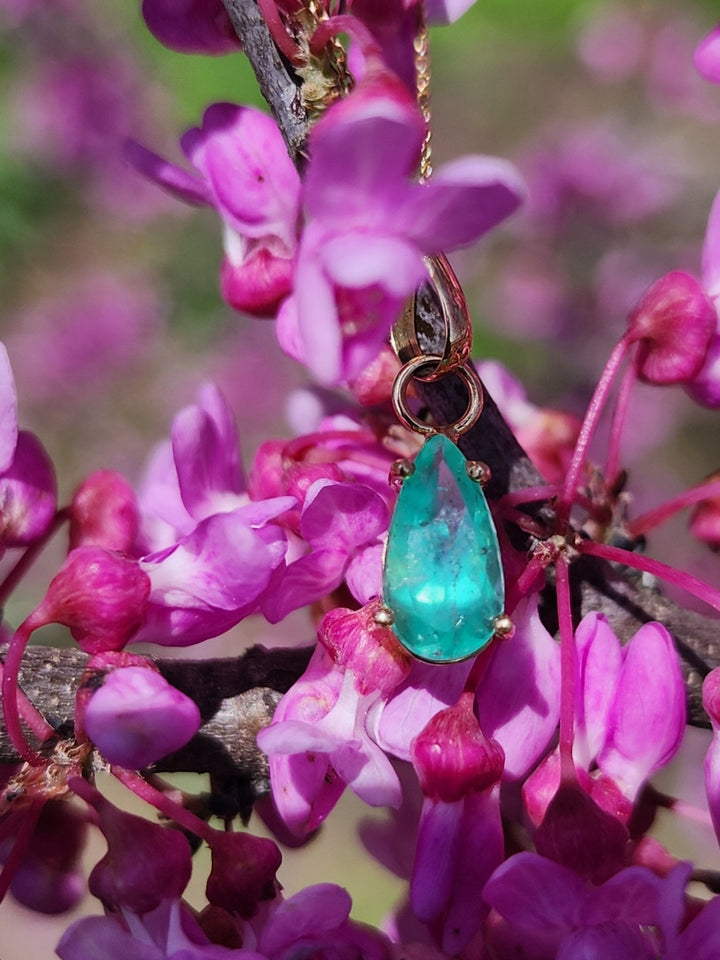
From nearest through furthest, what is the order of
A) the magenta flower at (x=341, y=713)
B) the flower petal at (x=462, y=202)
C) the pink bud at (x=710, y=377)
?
1. the flower petal at (x=462, y=202)
2. the magenta flower at (x=341, y=713)
3. the pink bud at (x=710, y=377)

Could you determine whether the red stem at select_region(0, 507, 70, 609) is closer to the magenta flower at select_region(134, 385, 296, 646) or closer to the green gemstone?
the magenta flower at select_region(134, 385, 296, 646)

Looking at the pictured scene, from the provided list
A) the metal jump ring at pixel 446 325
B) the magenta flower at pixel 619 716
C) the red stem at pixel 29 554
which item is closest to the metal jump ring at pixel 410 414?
the metal jump ring at pixel 446 325

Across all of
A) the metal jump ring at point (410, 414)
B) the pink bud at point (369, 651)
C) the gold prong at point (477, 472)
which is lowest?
the pink bud at point (369, 651)

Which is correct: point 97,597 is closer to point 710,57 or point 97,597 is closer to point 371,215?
point 371,215

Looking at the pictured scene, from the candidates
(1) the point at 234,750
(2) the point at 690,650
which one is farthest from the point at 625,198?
(1) the point at 234,750

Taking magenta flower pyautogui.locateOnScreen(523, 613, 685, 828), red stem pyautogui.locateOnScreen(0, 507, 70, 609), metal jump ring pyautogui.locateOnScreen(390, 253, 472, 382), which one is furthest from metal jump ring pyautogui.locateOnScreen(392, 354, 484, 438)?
red stem pyautogui.locateOnScreen(0, 507, 70, 609)

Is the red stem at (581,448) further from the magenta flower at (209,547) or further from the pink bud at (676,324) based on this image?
the magenta flower at (209,547)
